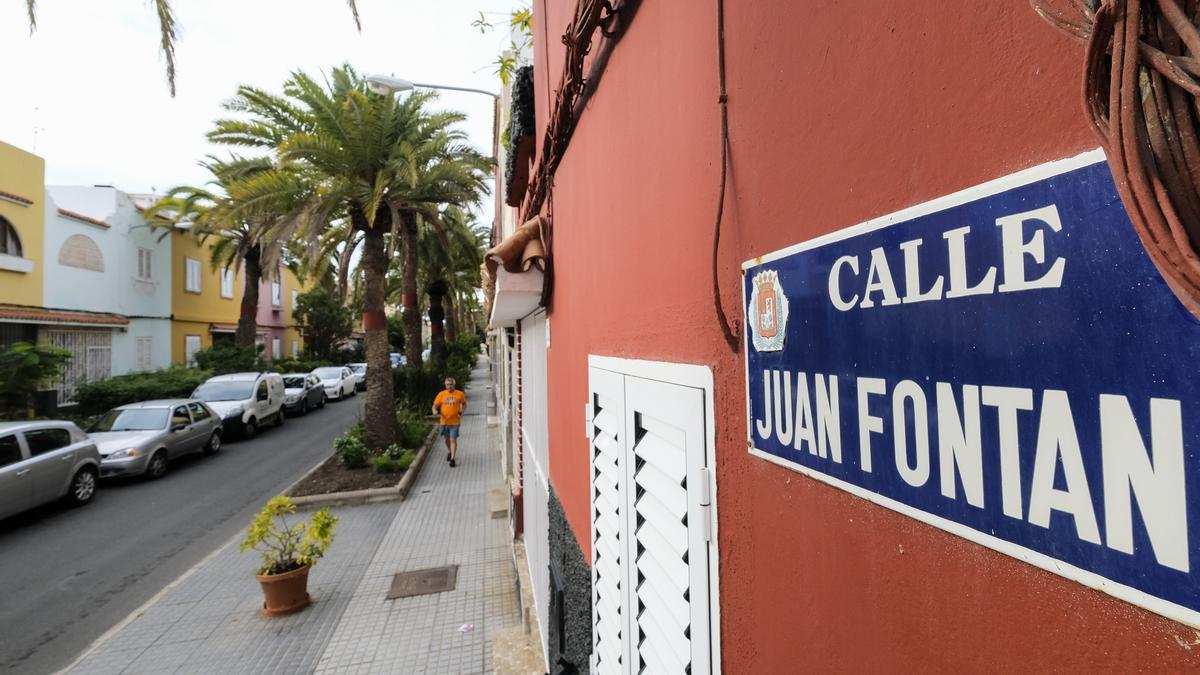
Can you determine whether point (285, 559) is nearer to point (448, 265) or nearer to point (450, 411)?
point (450, 411)

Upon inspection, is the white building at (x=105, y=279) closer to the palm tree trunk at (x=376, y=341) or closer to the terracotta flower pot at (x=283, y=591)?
the palm tree trunk at (x=376, y=341)

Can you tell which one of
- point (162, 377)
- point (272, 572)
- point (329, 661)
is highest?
point (162, 377)

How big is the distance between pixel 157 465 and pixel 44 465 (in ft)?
10.2

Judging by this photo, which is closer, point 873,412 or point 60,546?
point 873,412

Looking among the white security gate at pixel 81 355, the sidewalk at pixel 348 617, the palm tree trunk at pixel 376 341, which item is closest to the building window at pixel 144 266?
the white security gate at pixel 81 355

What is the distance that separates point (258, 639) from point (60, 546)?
5088 millimetres

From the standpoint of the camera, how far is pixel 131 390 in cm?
1766

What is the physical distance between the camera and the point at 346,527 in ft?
31.0

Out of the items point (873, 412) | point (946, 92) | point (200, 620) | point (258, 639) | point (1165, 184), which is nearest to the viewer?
point (1165, 184)

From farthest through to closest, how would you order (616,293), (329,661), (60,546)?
(60,546)
(329,661)
(616,293)

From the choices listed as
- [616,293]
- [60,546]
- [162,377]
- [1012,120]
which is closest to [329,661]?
[616,293]

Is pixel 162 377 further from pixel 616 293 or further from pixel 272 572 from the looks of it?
pixel 616 293

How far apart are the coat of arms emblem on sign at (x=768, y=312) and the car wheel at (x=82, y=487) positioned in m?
13.5

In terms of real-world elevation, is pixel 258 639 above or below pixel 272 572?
below
